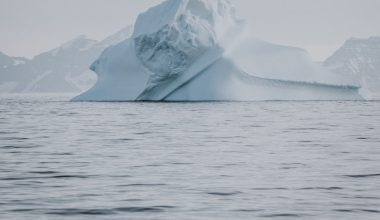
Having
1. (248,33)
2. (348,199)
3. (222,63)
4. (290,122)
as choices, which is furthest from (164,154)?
(248,33)

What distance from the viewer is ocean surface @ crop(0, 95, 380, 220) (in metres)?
7.33

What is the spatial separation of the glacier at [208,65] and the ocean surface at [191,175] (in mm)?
18320

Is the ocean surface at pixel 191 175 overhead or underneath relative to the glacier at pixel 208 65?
underneath

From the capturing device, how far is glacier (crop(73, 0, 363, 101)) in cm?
3662

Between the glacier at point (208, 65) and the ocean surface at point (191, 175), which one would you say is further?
the glacier at point (208, 65)

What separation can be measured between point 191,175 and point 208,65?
90.6 feet

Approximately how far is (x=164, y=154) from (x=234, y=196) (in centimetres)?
469

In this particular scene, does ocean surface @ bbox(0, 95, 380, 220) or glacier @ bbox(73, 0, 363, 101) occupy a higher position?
glacier @ bbox(73, 0, 363, 101)

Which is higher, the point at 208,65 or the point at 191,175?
the point at 208,65

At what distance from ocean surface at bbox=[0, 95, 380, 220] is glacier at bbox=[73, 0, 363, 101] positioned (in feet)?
60.1

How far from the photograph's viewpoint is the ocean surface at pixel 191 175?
24.0 feet

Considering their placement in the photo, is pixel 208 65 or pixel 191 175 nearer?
pixel 191 175

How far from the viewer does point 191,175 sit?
9.84m

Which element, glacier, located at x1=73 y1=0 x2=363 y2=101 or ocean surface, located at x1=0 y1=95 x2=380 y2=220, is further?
glacier, located at x1=73 y1=0 x2=363 y2=101
